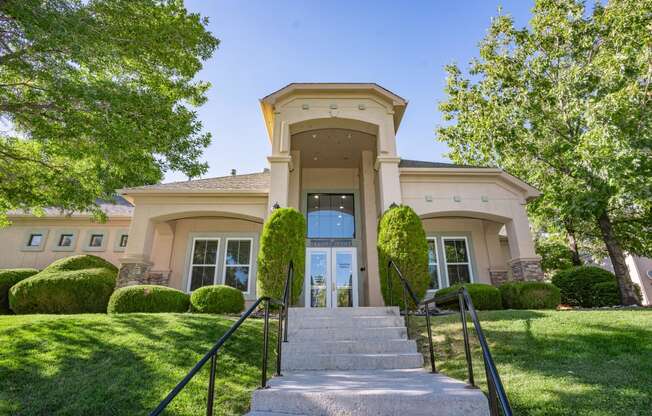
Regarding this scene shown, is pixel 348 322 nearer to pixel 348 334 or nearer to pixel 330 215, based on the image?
pixel 348 334

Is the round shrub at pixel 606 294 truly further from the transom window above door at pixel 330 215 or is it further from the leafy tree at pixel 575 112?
the transom window above door at pixel 330 215

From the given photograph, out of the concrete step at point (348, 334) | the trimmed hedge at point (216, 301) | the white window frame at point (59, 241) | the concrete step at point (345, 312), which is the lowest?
the concrete step at point (348, 334)

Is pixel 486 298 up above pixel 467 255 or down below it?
below

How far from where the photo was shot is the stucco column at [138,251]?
31.1 feet

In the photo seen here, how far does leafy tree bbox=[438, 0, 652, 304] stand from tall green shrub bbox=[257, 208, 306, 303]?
8143 millimetres

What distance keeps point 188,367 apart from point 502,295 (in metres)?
8.69

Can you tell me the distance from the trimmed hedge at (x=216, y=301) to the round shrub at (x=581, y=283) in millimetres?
10944

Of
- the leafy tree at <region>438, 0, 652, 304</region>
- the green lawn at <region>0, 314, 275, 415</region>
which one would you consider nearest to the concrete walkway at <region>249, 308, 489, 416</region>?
the green lawn at <region>0, 314, 275, 415</region>

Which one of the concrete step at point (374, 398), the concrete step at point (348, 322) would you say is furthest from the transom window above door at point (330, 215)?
the concrete step at point (374, 398)

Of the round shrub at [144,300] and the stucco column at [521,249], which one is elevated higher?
the stucco column at [521,249]

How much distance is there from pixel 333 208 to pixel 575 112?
8.25 metres

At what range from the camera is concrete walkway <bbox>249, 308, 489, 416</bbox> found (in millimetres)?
2994

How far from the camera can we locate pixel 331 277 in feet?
35.4

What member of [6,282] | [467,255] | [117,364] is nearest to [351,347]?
[117,364]
